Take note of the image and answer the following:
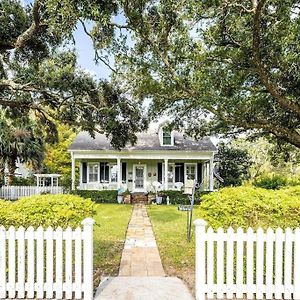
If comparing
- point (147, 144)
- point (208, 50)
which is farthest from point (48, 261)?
point (147, 144)

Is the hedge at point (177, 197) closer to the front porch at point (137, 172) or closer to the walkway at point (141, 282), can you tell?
the front porch at point (137, 172)

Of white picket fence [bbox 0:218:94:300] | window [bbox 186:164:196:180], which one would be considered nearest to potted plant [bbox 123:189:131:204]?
window [bbox 186:164:196:180]

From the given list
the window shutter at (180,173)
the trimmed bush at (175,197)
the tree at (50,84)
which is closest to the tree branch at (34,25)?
the tree at (50,84)

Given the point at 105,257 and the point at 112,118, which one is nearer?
the point at 105,257

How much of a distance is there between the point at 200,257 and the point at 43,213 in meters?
2.48

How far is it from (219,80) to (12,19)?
6830 mm

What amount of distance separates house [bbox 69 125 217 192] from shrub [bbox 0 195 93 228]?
18.0 m

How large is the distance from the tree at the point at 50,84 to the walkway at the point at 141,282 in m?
5.97

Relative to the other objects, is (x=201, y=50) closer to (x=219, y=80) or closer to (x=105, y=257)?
(x=219, y=80)

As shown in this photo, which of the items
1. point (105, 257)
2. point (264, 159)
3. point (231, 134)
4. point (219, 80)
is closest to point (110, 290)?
point (105, 257)

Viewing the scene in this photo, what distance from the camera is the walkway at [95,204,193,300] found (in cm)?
505

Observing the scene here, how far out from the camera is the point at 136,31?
8125mm

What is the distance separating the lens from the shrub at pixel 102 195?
883 inches

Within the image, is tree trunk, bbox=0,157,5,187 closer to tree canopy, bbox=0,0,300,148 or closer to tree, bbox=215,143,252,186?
tree canopy, bbox=0,0,300,148
